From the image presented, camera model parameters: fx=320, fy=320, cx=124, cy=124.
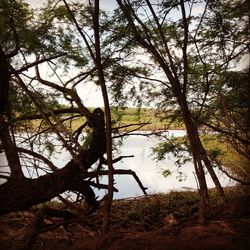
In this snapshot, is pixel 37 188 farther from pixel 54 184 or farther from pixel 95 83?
pixel 95 83

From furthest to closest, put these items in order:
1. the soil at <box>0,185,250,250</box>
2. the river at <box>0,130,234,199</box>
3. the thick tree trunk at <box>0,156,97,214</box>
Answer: the river at <box>0,130,234,199</box> < the thick tree trunk at <box>0,156,97,214</box> < the soil at <box>0,185,250,250</box>

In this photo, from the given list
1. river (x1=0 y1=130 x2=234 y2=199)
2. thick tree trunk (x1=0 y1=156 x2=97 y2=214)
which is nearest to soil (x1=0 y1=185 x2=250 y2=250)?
thick tree trunk (x1=0 y1=156 x2=97 y2=214)

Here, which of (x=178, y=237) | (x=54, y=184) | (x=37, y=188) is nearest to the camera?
(x=178, y=237)

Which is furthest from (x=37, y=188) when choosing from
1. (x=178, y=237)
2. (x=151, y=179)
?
(x=151, y=179)

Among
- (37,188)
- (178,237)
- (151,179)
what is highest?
(151,179)

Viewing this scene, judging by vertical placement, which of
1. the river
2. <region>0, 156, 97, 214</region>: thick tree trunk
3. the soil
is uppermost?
the river

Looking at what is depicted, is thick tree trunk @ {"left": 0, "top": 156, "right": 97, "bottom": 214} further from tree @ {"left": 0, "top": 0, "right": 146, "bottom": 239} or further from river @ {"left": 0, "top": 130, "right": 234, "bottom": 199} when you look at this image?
river @ {"left": 0, "top": 130, "right": 234, "bottom": 199}

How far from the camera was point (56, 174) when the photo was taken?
3775 millimetres

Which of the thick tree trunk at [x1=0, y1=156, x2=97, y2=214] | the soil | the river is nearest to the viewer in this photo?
the soil

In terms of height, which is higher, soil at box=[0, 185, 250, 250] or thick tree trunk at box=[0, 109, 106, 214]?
thick tree trunk at box=[0, 109, 106, 214]

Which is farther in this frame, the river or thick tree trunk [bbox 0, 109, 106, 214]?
the river

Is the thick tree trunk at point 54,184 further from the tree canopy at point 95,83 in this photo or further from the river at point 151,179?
the river at point 151,179

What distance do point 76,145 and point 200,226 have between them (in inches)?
77.6

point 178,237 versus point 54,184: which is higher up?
point 54,184
